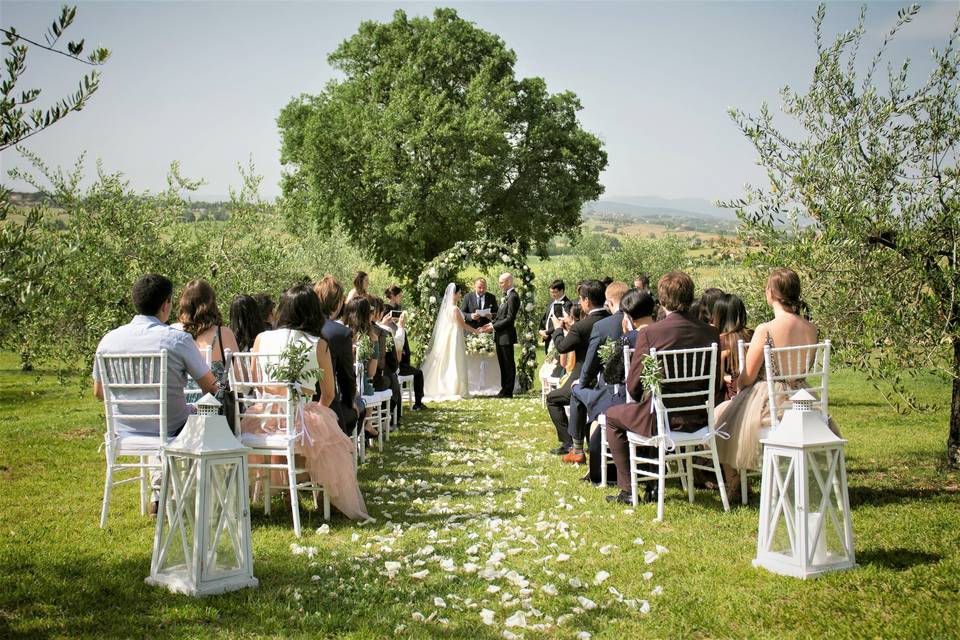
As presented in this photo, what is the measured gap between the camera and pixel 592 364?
9156mm

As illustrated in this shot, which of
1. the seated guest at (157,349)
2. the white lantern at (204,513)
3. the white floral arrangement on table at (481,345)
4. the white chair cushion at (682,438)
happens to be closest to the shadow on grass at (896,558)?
the white chair cushion at (682,438)

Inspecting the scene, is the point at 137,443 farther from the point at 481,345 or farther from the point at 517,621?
the point at 481,345

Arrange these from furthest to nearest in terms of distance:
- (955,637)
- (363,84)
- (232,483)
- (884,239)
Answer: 1. (363,84)
2. (884,239)
3. (232,483)
4. (955,637)

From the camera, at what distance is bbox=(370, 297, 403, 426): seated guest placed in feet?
38.9

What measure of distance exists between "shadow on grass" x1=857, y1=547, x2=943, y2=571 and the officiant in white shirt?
13379 mm

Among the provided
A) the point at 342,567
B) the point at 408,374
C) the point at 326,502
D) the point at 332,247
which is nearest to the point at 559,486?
the point at 326,502

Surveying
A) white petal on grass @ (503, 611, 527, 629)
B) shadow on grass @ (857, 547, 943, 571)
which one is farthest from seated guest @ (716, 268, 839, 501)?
white petal on grass @ (503, 611, 527, 629)

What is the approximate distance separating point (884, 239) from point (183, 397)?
7.22 meters

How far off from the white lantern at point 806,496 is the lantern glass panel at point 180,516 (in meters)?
3.97

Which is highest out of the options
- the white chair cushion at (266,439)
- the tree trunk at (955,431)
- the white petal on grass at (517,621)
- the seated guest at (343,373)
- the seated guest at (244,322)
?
the seated guest at (244,322)

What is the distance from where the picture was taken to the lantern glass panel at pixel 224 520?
203 inches

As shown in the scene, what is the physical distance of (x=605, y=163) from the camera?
3775 cm

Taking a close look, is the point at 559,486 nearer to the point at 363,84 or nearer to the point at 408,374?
the point at 408,374

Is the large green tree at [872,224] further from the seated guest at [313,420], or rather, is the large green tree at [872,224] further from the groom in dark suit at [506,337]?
the groom in dark suit at [506,337]
